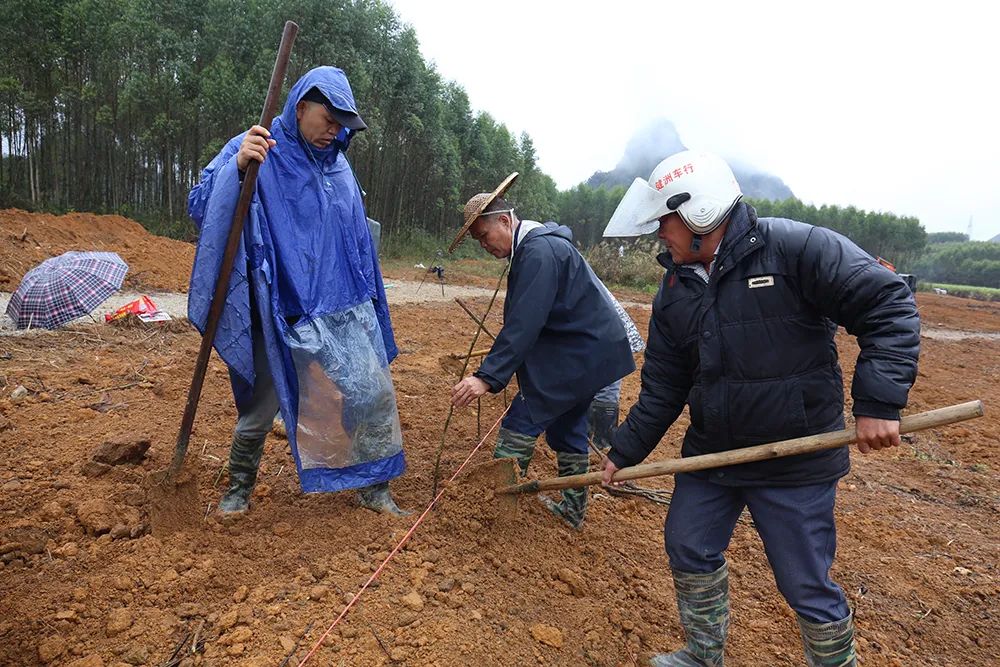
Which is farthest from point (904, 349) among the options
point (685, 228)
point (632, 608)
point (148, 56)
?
point (148, 56)

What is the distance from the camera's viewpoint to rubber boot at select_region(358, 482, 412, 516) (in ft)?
9.71

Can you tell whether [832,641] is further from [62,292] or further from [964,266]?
[964,266]

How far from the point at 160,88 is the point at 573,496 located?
20.4m

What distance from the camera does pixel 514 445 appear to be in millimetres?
3098

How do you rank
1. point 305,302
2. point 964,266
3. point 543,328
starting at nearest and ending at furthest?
point 305,302, point 543,328, point 964,266

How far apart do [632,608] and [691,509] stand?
0.79 metres

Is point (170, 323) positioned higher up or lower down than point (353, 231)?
lower down

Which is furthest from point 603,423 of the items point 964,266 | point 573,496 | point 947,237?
point 947,237

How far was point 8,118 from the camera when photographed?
62.6 ft

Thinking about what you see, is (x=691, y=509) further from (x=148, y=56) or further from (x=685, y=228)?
(x=148, y=56)

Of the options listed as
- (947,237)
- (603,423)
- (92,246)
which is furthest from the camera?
(947,237)

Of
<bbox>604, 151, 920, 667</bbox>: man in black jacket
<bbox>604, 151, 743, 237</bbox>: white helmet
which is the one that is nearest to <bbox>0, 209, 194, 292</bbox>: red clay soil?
<bbox>604, 151, 743, 237</bbox>: white helmet

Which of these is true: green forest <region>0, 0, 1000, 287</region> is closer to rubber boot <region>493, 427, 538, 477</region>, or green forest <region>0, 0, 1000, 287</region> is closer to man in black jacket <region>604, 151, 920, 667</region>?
rubber boot <region>493, 427, 538, 477</region>

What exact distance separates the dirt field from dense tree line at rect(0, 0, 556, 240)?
16.2 m
